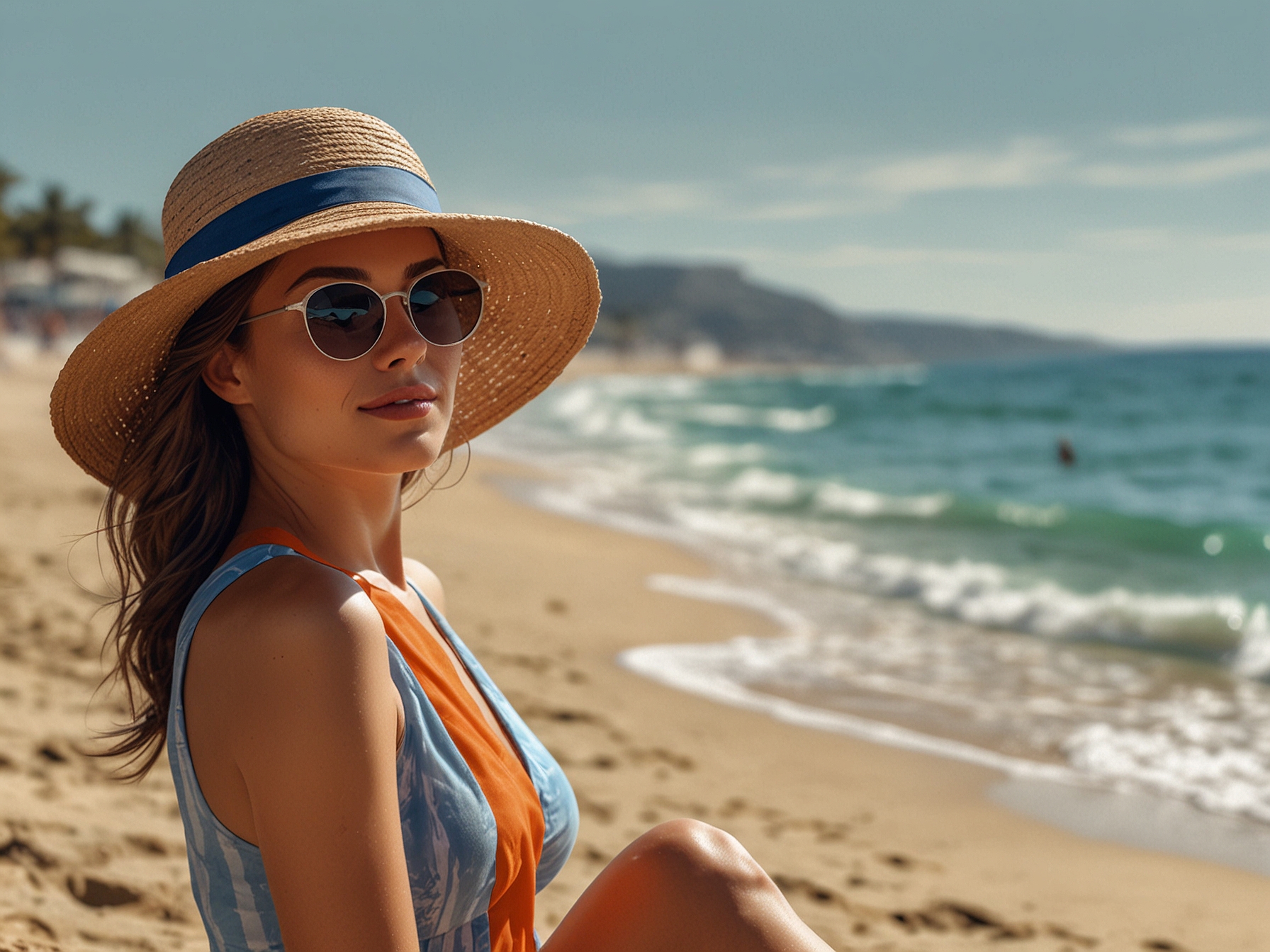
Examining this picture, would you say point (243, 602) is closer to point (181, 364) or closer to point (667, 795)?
point (181, 364)

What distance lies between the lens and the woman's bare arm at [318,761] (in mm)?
1233

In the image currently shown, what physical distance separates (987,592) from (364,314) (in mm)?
7631

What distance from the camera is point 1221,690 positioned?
6.10 meters

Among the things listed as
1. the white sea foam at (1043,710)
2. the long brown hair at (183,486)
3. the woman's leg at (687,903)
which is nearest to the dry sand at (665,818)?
the white sea foam at (1043,710)

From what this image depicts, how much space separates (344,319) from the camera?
157 cm

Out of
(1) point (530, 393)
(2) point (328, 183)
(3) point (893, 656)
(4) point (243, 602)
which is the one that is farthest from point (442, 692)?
(3) point (893, 656)

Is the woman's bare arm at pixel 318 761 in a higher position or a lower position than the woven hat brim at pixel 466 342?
lower

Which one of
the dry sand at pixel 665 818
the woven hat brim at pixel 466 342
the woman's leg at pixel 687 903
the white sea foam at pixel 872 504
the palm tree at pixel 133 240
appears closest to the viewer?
the woven hat brim at pixel 466 342

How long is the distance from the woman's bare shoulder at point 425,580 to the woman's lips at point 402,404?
1.54 ft

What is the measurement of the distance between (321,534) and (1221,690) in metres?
5.88

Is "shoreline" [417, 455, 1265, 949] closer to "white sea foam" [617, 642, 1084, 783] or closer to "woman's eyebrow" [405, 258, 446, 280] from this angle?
"white sea foam" [617, 642, 1084, 783]

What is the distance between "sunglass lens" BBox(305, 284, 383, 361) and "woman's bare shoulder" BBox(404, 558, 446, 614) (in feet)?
1.85

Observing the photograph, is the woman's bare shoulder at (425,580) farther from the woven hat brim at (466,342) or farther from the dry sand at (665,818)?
the dry sand at (665,818)

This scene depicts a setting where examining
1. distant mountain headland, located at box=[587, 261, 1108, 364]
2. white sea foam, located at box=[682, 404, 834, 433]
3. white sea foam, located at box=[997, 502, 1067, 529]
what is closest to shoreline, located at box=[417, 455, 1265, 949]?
white sea foam, located at box=[997, 502, 1067, 529]
